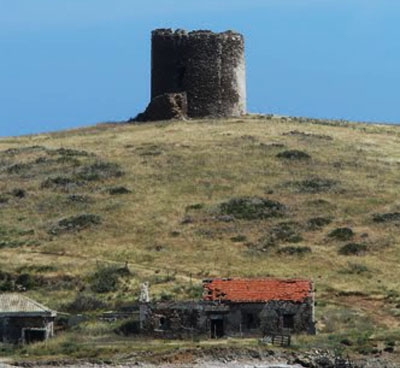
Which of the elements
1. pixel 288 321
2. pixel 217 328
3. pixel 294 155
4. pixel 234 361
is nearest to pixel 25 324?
pixel 217 328

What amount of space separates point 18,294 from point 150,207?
1490 centimetres

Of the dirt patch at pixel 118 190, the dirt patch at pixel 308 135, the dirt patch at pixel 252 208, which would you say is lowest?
the dirt patch at pixel 252 208

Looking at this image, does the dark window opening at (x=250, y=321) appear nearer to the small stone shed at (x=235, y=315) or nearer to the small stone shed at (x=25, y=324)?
the small stone shed at (x=235, y=315)

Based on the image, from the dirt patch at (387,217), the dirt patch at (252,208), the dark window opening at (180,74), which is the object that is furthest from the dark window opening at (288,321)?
the dark window opening at (180,74)

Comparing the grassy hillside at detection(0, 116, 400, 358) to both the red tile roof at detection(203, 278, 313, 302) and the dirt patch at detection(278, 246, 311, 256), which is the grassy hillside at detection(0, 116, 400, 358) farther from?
the red tile roof at detection(203, 278, 313, 302)

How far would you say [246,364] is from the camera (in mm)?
48906

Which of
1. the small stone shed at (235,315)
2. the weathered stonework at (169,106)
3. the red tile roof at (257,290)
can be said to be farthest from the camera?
the weathered stonework at (169,106)

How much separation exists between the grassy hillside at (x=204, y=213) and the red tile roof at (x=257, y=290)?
1.28 meters

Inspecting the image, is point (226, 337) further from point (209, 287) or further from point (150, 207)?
point (150, 207)

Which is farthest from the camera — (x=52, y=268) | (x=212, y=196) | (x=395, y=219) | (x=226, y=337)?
(x=212, y=196)

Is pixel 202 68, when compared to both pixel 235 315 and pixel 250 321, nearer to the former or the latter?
pixel 250 321

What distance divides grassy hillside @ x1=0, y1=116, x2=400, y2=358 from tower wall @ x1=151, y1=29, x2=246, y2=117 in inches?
69.8

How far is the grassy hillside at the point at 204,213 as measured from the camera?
2344 inches

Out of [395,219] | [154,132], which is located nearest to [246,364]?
[395,219]
